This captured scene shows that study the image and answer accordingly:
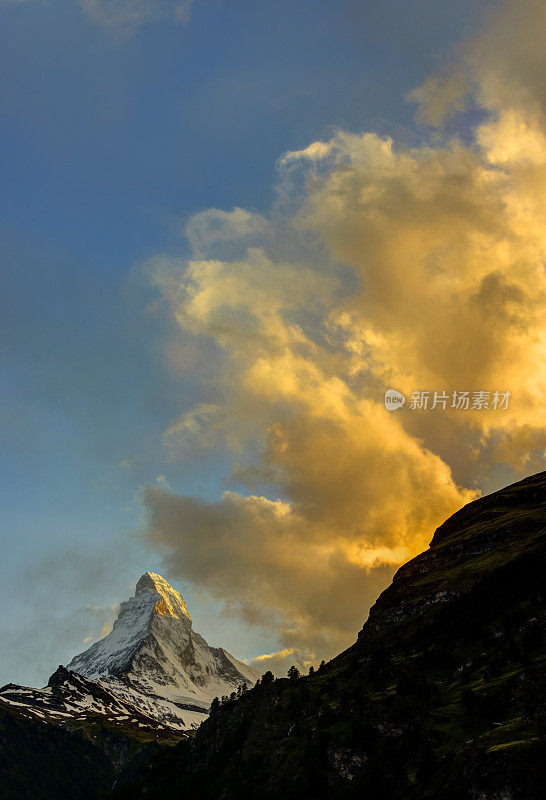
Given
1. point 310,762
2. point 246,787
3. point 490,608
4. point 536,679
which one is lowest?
point 246,787

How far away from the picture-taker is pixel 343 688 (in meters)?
196

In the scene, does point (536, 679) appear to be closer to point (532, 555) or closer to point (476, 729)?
point (476, 729)

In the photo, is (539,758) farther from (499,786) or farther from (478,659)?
(478,659)

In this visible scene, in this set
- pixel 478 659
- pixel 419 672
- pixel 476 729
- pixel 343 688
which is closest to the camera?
pixel 476 729

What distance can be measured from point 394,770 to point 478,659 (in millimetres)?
50717

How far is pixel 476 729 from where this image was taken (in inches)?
4245

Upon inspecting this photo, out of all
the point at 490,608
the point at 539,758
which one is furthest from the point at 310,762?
the point at 539,758

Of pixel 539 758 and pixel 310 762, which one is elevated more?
pixel 539 758

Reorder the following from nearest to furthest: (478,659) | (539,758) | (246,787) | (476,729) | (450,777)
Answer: (539,758), (450,777), (476,729), (478,659), (246,787)

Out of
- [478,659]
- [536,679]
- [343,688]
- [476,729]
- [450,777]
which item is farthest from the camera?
[343,688]

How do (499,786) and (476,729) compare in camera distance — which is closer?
(499,786)

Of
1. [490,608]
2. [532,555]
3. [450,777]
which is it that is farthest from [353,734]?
[532,555]

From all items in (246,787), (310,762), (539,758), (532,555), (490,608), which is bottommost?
(246,787)

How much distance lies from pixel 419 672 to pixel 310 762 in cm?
3930
